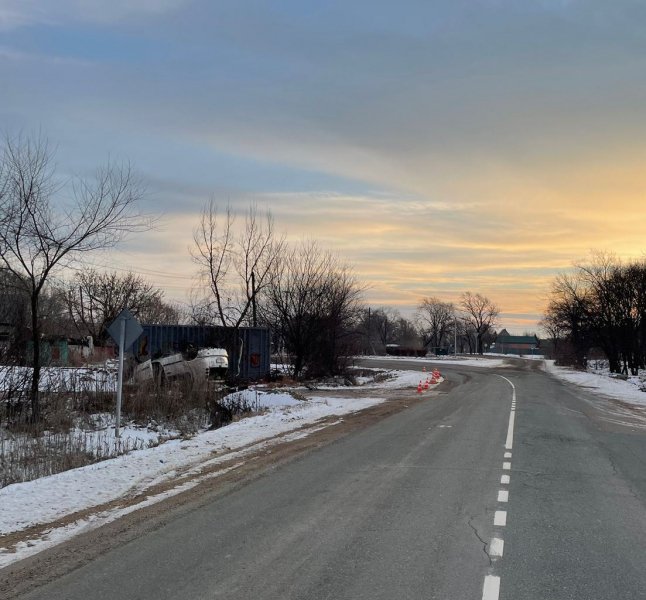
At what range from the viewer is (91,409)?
619 inches

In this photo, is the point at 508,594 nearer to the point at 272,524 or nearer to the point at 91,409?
the point at 272,524

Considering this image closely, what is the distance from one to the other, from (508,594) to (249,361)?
76.5 feet

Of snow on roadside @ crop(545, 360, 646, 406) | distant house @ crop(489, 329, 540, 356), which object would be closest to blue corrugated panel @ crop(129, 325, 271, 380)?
snow on roadside @ crop(545, 360, 646, 406)

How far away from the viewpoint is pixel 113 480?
841cm

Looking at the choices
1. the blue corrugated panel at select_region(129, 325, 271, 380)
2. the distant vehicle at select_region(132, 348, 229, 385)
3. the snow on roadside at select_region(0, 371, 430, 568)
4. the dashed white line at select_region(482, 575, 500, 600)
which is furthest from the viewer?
the blue corrugated panel at select_region(129, 325, 271, 380)

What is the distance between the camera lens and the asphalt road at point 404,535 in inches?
182

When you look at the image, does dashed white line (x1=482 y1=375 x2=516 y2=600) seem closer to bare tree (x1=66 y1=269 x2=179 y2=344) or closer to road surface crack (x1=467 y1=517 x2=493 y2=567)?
road surface crack (x1=467 y1=517 x2=493 y2=567)

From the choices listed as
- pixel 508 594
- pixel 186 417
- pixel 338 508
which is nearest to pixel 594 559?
pixel 508 594

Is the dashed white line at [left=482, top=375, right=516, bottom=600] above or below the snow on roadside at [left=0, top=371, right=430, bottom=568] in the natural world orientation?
above

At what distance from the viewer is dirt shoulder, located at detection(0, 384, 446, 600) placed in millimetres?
4988

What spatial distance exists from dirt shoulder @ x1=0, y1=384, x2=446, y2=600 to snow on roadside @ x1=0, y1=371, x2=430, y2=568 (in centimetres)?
13

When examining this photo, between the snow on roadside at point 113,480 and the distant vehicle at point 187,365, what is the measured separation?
191 inches

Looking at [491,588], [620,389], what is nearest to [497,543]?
[491,588]

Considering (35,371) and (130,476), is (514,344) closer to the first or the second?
(35,371)
